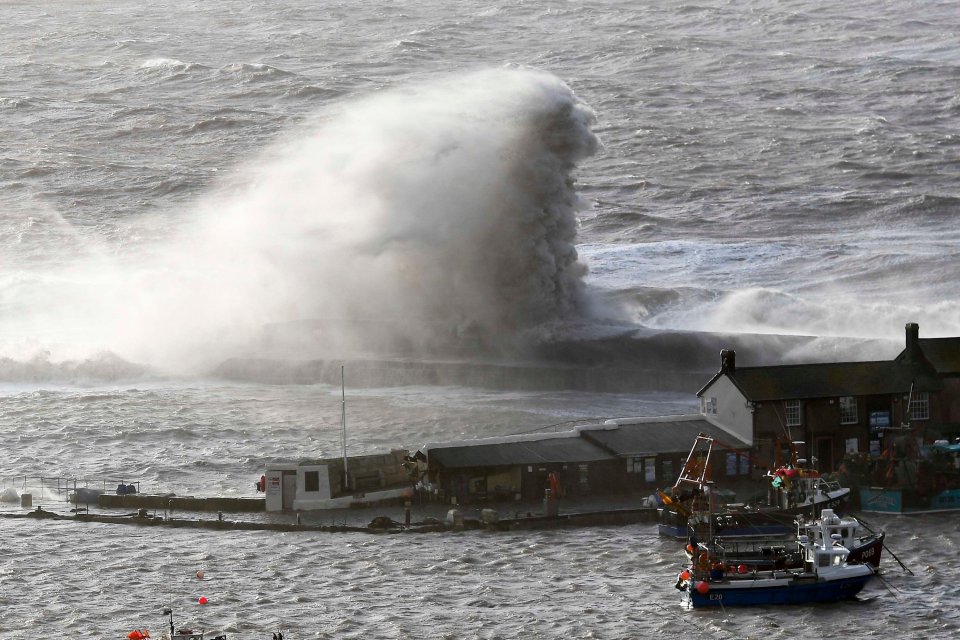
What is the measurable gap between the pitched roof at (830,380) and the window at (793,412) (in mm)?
211

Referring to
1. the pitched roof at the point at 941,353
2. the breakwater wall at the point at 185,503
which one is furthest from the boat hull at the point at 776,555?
the breakwater wall at the point at 185,503

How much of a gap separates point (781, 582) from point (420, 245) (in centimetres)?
3620

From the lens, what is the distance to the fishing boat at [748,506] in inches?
1661

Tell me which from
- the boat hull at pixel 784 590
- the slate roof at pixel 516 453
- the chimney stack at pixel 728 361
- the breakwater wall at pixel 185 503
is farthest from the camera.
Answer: the chimney stack at pixel 728 361

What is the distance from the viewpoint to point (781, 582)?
38781 mm

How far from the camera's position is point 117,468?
52031 millimetres

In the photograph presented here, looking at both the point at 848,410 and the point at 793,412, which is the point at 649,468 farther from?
the point at 848,410

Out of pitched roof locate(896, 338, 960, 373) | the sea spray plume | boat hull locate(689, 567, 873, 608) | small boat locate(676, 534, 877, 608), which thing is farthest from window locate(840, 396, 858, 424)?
the sea spray plume

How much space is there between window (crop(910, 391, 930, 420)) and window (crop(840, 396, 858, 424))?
1.80m

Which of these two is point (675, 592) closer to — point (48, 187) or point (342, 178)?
point (342, 178)

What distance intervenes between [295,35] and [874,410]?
99.8m

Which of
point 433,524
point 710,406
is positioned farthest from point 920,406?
point 433,524

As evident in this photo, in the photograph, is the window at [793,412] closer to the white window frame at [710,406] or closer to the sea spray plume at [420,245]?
the white window frame at [710,406]

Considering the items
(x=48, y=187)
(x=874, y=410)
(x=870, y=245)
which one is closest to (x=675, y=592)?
(x=874, y=410)
